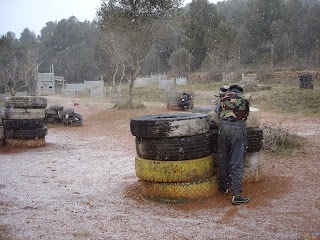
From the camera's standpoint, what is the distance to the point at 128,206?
16.9 feet

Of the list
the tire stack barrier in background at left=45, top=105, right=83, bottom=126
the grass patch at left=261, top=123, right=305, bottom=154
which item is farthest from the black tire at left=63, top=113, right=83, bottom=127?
the grass patch at left=261, top=123, right=305, bottom=154

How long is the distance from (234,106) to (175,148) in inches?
43.4

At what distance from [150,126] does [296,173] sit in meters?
3.19

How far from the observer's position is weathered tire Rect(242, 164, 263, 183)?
19.6 feet

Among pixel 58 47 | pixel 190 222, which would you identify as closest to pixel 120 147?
pixel 190 222

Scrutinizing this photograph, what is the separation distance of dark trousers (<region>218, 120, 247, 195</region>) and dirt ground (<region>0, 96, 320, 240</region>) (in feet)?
0.93

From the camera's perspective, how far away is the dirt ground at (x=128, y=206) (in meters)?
4.09

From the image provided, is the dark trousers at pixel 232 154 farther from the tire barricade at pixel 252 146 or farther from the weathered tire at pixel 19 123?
the weathered tire at pixel 19 123

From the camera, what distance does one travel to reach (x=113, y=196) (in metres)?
5.68

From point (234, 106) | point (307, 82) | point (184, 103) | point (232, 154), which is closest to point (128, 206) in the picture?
point (232, 154)

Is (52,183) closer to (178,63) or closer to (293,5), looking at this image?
(178,63)

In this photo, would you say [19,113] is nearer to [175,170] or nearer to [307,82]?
[175,170]

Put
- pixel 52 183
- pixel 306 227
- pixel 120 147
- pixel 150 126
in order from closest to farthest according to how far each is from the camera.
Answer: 1. pixel 306 227
2. pixel 150 126
3. pixel 52 183
4. pixel 120 147

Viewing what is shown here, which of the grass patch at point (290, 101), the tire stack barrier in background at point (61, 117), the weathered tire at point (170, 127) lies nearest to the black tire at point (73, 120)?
the tire stack barrier in background at point (61, 117)
